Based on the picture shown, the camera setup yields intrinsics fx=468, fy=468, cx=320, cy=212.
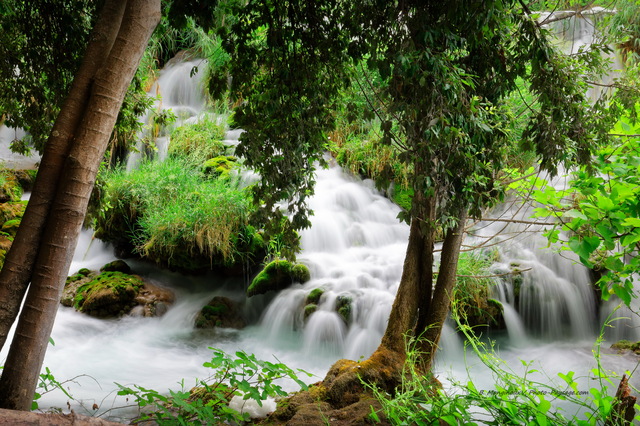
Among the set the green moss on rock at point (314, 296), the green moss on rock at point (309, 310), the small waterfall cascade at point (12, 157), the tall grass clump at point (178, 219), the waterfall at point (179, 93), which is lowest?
the green moss on rock at point (309, 310)

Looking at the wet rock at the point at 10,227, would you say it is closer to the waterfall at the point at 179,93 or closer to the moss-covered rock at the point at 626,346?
the waterfall at the point at 179,93

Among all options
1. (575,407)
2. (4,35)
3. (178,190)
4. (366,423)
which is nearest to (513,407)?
(366,423)

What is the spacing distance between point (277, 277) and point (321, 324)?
45.3 inches

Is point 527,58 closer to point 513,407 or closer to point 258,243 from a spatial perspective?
point 513,407

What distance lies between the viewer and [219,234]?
22.0 ft

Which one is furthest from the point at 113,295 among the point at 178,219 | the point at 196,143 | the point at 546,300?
the point at 546,300

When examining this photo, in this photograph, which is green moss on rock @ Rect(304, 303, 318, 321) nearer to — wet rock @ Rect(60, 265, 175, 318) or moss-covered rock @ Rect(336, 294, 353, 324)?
moss-covered rock @ Rect(336, 294, 353, 324)

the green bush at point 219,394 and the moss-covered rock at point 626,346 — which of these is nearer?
the green bush at point 219,394

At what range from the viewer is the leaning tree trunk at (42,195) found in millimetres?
2021

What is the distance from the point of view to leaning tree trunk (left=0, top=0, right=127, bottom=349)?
79.6 inches

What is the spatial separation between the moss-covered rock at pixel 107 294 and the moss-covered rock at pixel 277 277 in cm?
166

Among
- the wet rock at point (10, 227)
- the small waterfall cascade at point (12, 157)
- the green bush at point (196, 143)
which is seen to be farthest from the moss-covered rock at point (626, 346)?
the small waterfall cascade at point (12, 157)

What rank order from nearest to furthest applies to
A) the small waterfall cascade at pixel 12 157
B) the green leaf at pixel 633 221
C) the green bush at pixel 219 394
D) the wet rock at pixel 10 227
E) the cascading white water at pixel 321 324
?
the green leaf at pixel 633 221 → the green bush at pixel 219 394 → the cascading white water at pixel 321 324 → the wet rock at pixel 10 227 → the small waterfall cascade at pixel 12 157

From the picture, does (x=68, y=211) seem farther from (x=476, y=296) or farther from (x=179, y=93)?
(x=179, y=93)
